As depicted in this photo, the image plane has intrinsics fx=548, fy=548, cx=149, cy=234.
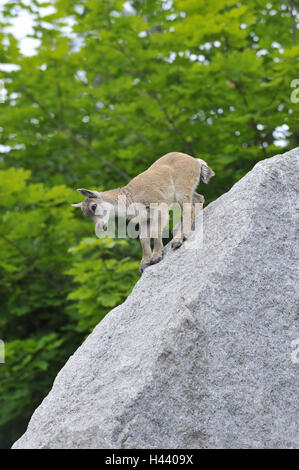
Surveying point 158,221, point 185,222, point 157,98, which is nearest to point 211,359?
point 185,222

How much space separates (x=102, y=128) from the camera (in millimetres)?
10461

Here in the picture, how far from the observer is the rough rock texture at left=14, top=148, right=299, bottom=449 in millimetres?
4277

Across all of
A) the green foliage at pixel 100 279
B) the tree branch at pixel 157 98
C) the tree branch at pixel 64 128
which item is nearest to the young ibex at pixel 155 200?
the green foliage at pixel 100 279

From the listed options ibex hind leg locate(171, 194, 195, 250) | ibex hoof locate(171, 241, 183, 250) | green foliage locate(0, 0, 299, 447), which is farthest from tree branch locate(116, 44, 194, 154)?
ibex hoof locate(171, 241, 183, 250)

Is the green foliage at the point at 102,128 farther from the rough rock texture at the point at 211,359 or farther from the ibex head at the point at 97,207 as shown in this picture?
the rough rock texture at the point at 211,359

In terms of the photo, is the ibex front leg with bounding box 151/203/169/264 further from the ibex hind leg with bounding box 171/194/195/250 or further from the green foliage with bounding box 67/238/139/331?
the green foliage with bounding box 67/238/139/331

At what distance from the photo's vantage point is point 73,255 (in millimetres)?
9398

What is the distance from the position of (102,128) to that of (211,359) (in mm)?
6893

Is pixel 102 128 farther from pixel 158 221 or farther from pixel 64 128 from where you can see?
pixel 158 221

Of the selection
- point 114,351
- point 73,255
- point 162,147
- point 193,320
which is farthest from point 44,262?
point 193,320

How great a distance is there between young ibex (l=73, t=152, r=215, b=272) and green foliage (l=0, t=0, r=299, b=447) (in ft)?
5.94

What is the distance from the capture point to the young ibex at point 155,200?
5.90m

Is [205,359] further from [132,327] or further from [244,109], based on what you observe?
[244,109]
